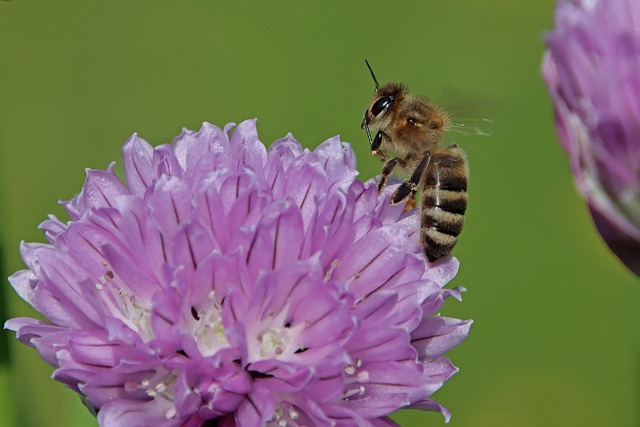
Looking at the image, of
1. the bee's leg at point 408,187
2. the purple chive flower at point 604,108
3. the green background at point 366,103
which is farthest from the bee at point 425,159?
the green background at point 366,103

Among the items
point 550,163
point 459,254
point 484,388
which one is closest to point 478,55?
point 550,163

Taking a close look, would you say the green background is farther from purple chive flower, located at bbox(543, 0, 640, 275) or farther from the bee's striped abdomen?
purple chive flower, located at bbox(543, 0, 640, 275)

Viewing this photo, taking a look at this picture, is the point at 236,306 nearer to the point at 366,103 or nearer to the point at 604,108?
the point at 604,108

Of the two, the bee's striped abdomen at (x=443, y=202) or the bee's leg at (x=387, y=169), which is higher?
the bee's leg at (x=387, y=169)

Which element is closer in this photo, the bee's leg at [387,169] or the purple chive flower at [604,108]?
the purple chive flower at [604,108]

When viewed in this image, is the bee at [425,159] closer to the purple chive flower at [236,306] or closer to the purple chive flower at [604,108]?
the purple chive flower at [236,306]

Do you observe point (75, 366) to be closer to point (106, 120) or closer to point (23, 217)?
point (23, 217)

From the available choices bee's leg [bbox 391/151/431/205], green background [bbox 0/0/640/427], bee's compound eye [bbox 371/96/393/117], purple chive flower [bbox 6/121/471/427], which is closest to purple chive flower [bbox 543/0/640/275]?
purple chive flower [bbox 6/121/471/427]

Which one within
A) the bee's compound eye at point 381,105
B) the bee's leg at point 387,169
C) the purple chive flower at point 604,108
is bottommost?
the purple chive flower at point 604,108
